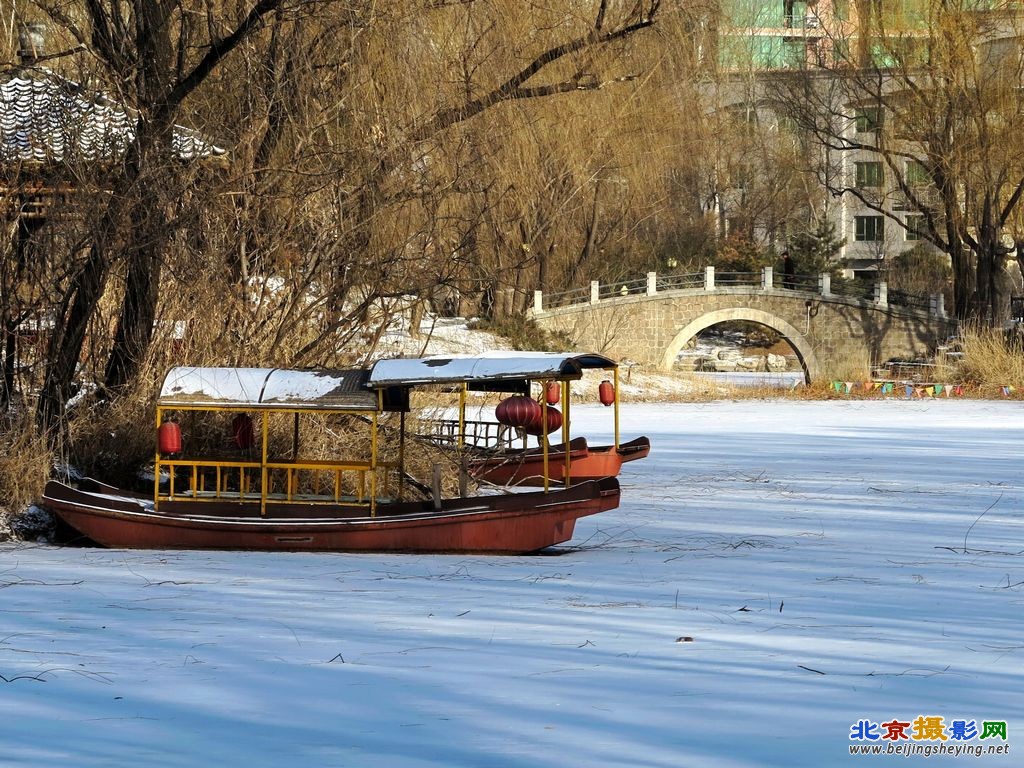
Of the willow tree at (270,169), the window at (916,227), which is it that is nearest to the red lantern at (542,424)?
the willow tree at (270,169)

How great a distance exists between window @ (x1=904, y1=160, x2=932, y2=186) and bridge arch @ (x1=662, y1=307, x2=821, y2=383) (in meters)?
5.53

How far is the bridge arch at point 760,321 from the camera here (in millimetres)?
44906

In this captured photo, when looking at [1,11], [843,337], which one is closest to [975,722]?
[1,11]

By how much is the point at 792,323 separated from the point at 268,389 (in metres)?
36.1

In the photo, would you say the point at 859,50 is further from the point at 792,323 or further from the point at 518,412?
the point at 518,412

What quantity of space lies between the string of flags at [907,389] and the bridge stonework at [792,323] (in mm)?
8973

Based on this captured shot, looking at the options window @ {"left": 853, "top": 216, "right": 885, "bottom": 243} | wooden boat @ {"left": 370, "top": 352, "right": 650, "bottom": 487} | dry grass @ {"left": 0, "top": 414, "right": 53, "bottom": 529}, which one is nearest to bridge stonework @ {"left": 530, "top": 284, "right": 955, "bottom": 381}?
window @ {"left": 853, "top": 216, "right": 885, "bottom": 243}

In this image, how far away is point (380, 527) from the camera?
10359 millimetres

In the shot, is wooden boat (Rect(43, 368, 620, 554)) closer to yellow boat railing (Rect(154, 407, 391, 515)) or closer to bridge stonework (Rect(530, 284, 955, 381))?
yellow boat railing (Rect(154, 407, 391, 515))

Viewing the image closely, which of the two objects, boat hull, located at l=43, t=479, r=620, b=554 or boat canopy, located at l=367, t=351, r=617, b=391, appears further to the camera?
boat canopy, located at l=367, t=351, r=617, b=391

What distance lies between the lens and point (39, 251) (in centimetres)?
1251

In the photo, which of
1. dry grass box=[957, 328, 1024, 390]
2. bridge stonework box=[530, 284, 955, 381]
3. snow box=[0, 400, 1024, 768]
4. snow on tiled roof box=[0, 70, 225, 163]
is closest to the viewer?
snow box=[0, 400, 1024, 768]

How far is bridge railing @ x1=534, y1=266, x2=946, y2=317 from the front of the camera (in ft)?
141

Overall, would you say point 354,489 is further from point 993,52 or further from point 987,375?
point 993,52
